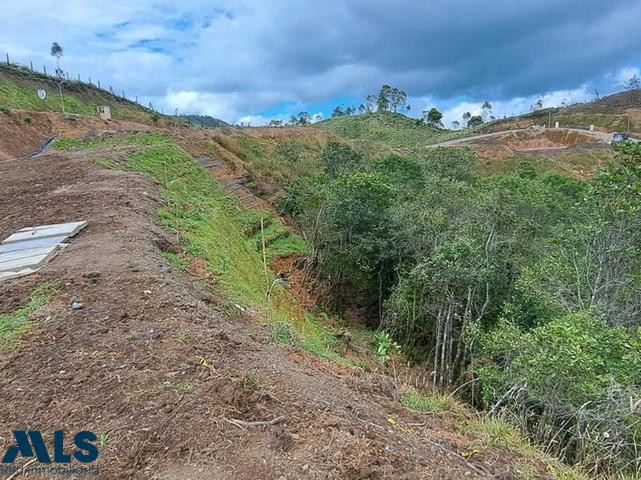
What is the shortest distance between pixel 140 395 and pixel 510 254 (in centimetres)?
944

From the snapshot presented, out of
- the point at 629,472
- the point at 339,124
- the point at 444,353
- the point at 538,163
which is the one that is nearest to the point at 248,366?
the point at 629,472

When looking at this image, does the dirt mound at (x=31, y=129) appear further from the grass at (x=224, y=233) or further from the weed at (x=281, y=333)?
the weed at (x=281, y=333)

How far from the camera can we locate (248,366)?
356 cm

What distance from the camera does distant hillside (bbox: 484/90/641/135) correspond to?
171 feet

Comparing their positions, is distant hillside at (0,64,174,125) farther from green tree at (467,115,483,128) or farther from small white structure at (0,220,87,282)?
green tree at (467,115,483,128)

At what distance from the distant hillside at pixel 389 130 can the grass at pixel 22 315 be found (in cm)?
4837

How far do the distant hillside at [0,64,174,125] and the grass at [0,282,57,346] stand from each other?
27521 millimetres

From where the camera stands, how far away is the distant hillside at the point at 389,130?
54812 millimetres

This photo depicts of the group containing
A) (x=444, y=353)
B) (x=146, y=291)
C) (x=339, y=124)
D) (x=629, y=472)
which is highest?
(x=339, y=124)

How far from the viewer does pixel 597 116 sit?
5556 centimetres

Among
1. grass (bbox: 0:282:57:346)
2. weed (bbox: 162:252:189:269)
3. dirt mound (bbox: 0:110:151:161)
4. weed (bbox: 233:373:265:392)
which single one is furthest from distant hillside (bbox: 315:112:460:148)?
weed (bbox: 233:373:265:392)

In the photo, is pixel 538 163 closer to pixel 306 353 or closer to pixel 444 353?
pixel 444 353

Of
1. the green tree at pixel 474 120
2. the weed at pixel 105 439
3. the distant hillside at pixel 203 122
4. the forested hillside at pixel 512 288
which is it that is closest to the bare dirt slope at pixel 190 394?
the weed at pixel 105 439

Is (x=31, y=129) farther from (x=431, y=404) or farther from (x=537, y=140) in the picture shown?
(x=537, y=140)
